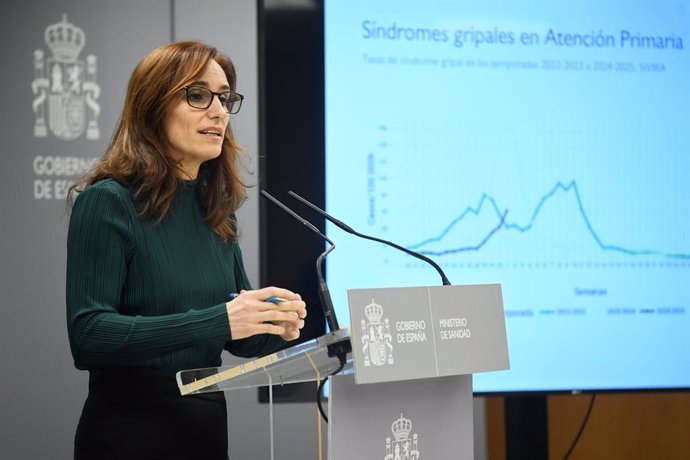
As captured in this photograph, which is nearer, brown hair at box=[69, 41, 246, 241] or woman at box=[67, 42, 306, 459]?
woman at box=[67, 42, 306, 459]

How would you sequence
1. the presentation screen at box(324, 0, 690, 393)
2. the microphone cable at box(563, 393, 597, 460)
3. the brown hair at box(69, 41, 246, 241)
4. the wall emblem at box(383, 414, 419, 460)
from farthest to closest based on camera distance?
the microphone cable at box(563, 393, 597, 460)
the presentation screen at box(324, 0, 690, 393)
the brown hair at box(69, 41, 246, 241)
the wall emblem at box(383, 414, 419, 460)

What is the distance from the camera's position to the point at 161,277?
1691 millimetres

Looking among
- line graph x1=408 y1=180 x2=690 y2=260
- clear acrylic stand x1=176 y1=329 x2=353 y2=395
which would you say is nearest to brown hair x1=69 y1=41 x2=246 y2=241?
clear acrylic stand x1=176 y1=329 x2=353 y2=395

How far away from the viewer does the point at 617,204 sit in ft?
8.78

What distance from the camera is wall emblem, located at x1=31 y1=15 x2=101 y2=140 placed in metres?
3.04

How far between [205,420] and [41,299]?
1.50 meters

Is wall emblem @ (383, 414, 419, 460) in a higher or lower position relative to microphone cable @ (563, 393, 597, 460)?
higher

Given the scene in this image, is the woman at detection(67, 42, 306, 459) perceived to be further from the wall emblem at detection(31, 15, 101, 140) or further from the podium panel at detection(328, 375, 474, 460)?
the wall emblem at detection(31, 15, 101, 140)

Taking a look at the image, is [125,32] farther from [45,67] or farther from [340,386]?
[340,386]

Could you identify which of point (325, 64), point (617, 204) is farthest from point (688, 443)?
point (325, 64)

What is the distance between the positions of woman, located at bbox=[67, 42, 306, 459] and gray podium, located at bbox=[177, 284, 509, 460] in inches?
5.2

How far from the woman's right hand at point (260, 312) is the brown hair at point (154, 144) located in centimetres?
33

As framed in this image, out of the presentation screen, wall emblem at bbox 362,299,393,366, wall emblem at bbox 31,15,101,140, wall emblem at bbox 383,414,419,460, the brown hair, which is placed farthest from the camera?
wall emblem at bbox 31,15,101,140

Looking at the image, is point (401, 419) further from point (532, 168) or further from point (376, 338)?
point (532, 168)
